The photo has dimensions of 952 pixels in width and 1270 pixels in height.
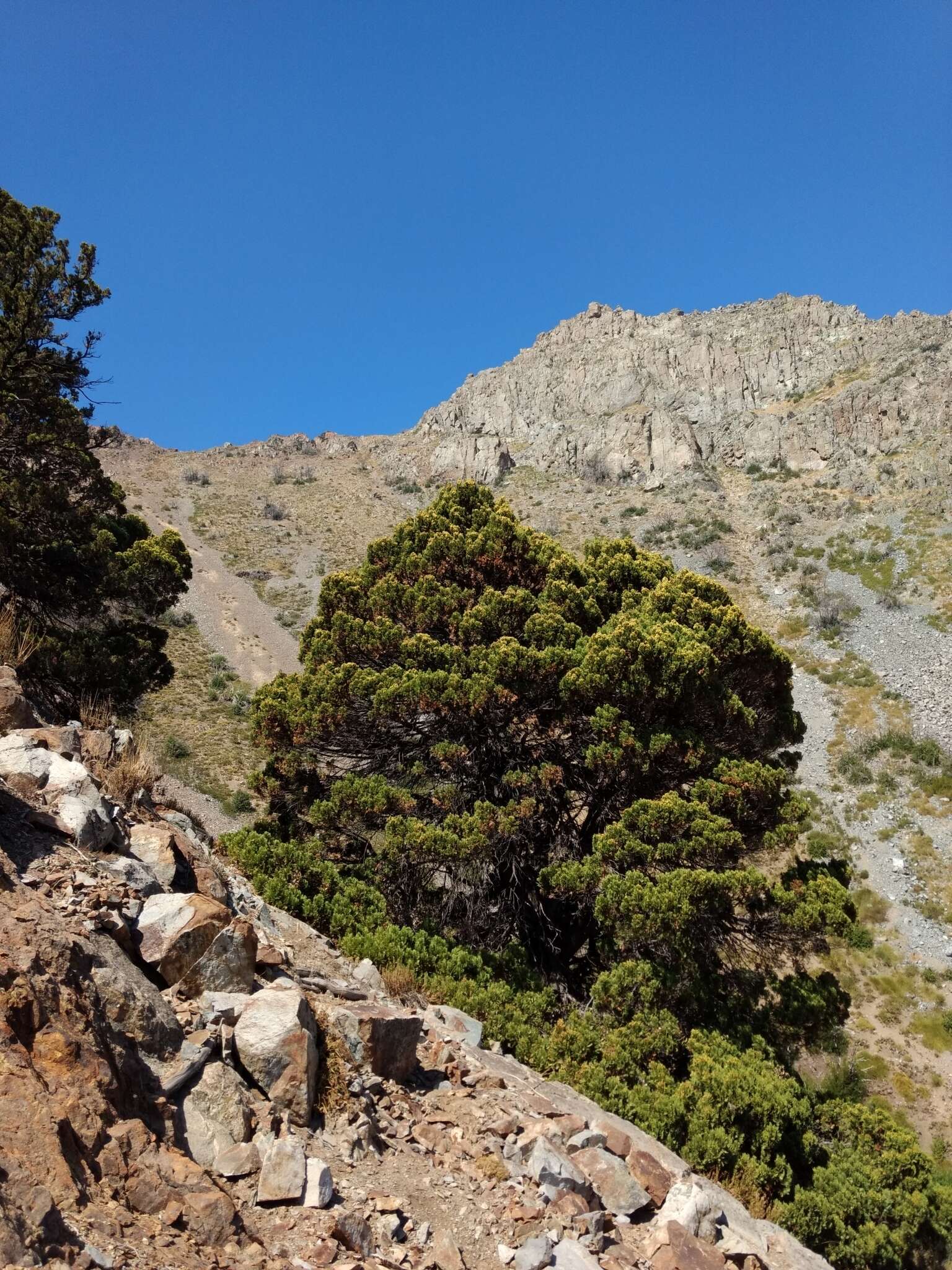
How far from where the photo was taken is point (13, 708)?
22.8ft

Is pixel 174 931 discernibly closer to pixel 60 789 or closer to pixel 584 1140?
pixel 60 789

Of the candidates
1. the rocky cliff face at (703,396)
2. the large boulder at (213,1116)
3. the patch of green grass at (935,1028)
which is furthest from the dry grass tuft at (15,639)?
the rocky cliff face at (703,396)

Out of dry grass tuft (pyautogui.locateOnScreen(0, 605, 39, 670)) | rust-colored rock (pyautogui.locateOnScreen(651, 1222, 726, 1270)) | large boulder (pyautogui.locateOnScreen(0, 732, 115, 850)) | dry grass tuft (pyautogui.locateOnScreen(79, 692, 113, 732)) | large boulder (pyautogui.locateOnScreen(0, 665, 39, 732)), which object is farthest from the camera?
dry grass tuft (pyautogui.locateOnScreen(0, 605, 39, 670))

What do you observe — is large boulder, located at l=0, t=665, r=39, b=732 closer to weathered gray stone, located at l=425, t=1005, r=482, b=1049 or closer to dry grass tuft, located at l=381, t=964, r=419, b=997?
dry grass tuft, located at l=381, t=964, r=419, b=997

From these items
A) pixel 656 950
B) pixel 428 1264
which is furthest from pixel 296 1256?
pixel 656 950

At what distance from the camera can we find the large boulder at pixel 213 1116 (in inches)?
151

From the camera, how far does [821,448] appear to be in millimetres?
51812

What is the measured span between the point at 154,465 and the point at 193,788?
52.7 meters

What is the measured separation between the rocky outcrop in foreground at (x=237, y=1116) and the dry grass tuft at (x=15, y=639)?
3150 mm

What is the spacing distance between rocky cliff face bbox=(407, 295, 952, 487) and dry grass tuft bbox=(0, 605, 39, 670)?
153 feet

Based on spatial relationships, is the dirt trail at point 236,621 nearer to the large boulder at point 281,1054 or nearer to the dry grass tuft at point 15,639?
the dry grass tuft at point 15,639

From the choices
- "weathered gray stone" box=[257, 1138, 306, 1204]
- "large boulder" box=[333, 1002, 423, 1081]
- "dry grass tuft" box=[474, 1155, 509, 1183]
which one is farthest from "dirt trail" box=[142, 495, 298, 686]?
"weathered gray stone" box=[257, 1138, 306, 1204]

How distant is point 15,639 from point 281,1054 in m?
8.62

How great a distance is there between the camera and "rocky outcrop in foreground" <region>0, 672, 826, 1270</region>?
3.19 metres
